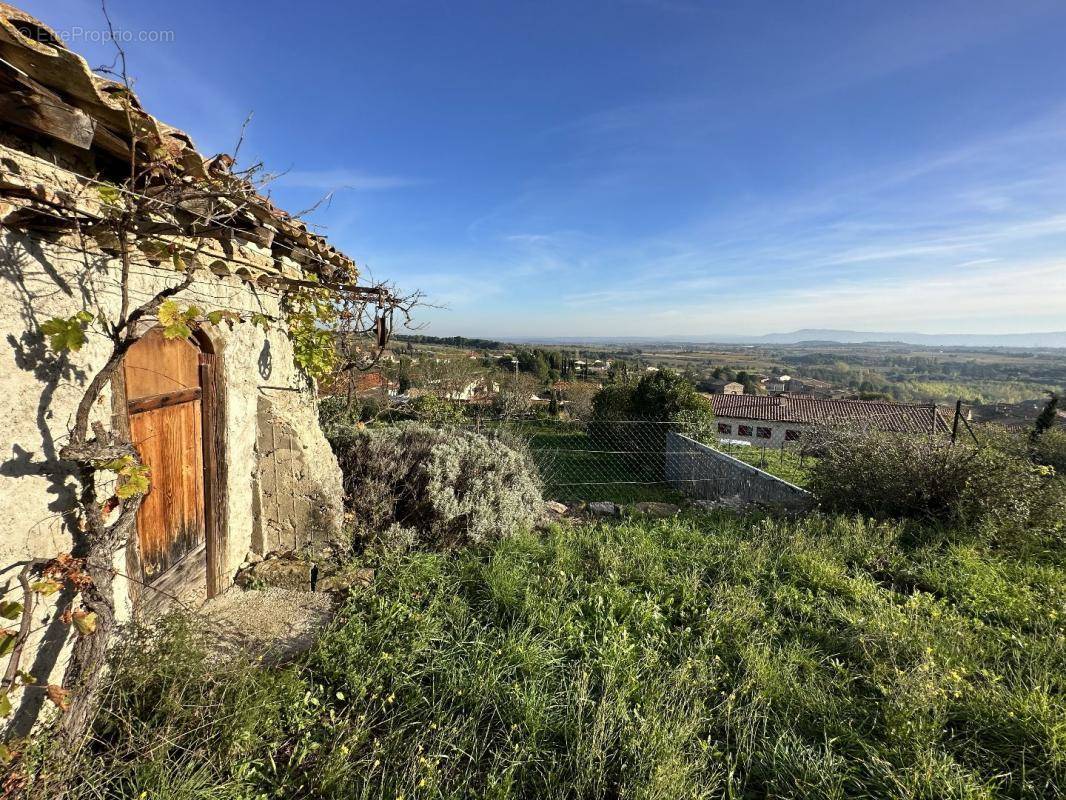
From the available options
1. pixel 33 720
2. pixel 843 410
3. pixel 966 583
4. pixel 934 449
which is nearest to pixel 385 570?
pixel 33 720

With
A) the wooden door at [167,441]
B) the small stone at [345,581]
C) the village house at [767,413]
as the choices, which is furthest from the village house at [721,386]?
the wooden door at [167,441]

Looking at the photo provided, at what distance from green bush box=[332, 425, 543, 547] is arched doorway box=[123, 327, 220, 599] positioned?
137cm

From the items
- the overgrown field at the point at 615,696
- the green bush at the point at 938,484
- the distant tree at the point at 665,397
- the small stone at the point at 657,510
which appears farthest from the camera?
the distant tree at the point at 665,397

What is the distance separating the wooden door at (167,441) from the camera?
2.77 metres

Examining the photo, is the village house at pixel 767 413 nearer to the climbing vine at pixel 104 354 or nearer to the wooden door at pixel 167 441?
the wooden door at pixel 167 441

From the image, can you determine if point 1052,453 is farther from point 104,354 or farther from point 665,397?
point 104,354

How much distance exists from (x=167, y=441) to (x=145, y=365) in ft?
1.80

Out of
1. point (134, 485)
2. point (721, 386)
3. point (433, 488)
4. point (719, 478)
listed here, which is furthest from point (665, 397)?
point (721, 386)

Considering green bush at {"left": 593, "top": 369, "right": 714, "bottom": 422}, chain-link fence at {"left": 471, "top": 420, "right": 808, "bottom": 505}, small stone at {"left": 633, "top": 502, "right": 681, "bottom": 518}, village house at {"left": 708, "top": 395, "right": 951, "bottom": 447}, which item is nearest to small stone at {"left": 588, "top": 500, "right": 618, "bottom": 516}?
small stone at {"left": 633, "top": 502, "right": 681, "bottom": 518}

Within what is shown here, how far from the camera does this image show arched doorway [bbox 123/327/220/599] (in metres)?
2.79

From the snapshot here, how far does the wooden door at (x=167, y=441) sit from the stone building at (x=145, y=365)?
1 centimetres

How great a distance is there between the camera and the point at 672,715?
2529mm

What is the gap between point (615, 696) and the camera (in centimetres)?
265

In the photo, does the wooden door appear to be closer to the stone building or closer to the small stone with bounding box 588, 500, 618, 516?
the stone building
